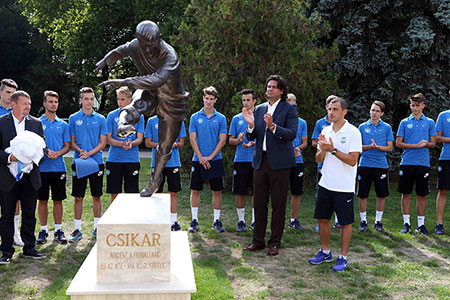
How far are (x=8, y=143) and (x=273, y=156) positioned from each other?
322cm

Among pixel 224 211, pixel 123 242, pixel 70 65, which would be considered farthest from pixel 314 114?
pixel 70 65

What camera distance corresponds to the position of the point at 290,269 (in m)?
5.30

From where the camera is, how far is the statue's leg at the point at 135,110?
399 cm

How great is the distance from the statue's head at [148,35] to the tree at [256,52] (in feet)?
Answer: 17.5

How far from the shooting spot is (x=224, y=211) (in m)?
8.76

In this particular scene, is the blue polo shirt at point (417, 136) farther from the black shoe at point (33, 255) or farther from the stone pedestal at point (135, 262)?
the black shoe at point (33, 255)

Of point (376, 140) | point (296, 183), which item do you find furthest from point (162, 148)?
point (376, 140)

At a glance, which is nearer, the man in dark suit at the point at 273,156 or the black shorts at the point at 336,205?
the black shorts at the point at 336,205

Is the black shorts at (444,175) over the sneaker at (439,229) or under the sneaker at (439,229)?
over

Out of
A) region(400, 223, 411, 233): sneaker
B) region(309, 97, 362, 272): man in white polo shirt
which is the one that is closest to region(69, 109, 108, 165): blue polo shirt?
region(309, 97, 362, 272): man in white polo shirt

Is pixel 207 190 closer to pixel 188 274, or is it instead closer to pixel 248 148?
pixel 248 148

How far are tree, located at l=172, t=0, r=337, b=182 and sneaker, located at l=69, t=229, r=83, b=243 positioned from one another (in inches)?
163

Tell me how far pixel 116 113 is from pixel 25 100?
1451mm

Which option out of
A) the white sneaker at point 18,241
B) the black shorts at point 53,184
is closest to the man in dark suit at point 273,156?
the black shorts at point 53,184
